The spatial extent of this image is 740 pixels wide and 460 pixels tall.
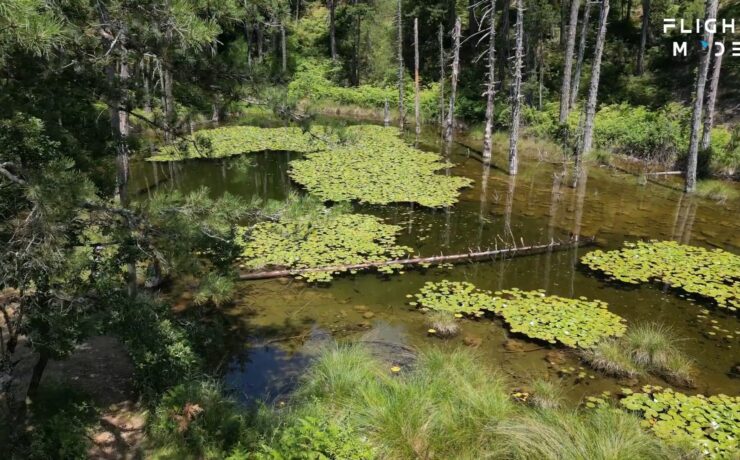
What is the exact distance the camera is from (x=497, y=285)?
9.67 metres

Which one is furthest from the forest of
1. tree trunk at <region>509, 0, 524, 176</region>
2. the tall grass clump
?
tree trunk at <region>509, 0, 524, 176</region>

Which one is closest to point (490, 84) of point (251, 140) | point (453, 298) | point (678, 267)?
point (678, 267)

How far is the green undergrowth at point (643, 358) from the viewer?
685cm

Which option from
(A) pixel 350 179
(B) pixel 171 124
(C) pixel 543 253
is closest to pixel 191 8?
(B) pixel 171 124

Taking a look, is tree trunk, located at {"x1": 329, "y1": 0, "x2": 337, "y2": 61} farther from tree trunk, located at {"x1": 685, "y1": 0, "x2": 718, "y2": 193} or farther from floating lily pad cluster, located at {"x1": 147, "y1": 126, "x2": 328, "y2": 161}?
tree trunk, located at {"x1": 685, "y1": 0, "x2": 718, "y2": 193}

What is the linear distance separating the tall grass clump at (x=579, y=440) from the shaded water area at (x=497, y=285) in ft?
5.30

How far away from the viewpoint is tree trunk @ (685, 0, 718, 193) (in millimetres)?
15138

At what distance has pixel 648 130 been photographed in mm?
19484

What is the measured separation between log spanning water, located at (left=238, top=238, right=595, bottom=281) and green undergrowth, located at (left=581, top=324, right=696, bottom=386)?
3.72m

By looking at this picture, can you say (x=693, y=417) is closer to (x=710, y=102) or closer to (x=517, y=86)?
(x=517, y=86)

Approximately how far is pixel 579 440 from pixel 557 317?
12.7ft

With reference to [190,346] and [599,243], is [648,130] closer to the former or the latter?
[599,243]

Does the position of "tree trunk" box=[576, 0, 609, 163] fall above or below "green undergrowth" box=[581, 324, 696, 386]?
above

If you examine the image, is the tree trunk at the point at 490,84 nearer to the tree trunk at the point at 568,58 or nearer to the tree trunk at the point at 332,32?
the tree trunk at the point at 568,58
